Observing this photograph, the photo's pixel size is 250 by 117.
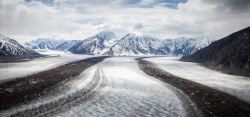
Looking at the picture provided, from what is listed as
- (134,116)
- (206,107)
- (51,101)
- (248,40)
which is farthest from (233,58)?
(51,101)

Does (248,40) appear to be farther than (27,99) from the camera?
Yes

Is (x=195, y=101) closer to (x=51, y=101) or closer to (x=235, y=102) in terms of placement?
(x=235, y=102)

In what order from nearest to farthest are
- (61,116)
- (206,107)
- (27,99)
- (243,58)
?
(61,116) < (206,107) < (27,99) < (243,58)

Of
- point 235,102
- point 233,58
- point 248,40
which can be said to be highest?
point 248,40

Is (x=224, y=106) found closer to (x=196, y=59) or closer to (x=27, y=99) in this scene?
(x=27, y=99)

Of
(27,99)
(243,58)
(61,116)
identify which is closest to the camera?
(61,116)

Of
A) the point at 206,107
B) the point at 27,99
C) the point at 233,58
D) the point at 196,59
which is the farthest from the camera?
the point at 196,59

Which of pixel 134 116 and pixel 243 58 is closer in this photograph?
pixel 134 116

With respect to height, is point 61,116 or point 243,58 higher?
point 243,58

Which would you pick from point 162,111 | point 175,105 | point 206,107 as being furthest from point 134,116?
point 206,107
